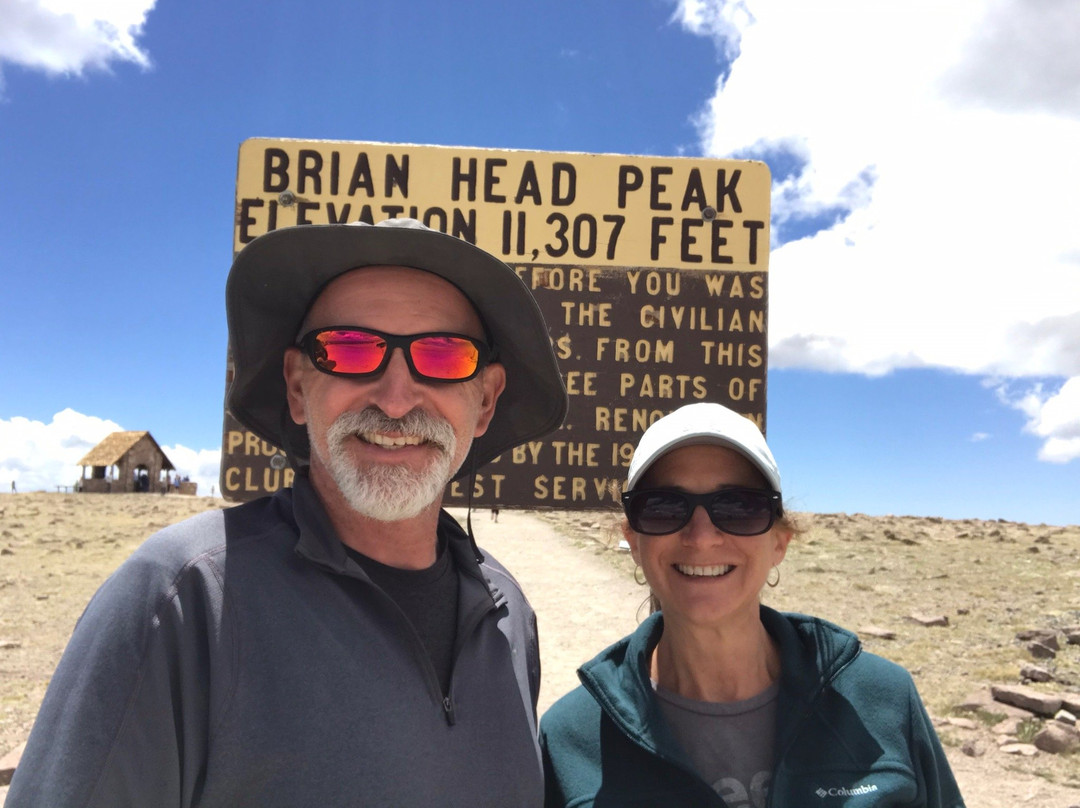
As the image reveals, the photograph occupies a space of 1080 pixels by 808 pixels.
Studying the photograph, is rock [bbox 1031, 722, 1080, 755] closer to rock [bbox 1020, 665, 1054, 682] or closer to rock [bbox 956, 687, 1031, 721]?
rock [bbox 956, 687, 1031, 721]

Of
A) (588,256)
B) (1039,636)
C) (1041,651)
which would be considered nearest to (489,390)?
(588,256)

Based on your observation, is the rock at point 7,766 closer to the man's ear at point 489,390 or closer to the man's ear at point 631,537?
the man's ear at point 489,390

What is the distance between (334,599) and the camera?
2002mm

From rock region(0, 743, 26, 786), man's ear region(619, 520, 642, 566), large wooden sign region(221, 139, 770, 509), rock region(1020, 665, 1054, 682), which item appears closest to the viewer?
man's ear region(619, 520, 642, 566)

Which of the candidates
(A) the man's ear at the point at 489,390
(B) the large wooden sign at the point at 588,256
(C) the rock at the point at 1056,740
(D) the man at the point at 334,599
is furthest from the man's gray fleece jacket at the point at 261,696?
(C) the rock at the point at 1056,740

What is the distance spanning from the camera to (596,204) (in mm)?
4492

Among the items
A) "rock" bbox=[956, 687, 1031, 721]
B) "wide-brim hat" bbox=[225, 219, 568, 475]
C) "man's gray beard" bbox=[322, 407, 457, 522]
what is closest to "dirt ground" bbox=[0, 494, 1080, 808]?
"rock" bbox=[956, 687, 1031, 721]

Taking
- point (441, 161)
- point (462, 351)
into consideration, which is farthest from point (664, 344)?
point (462, 351)

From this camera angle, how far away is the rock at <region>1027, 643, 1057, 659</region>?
8.74m

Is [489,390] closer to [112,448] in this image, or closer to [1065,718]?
[1065,718]

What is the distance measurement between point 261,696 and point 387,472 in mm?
706

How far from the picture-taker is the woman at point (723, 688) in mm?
2152

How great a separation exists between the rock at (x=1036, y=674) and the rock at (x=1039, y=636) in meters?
1.18

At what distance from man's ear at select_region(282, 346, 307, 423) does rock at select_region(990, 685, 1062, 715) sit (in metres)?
7.14
